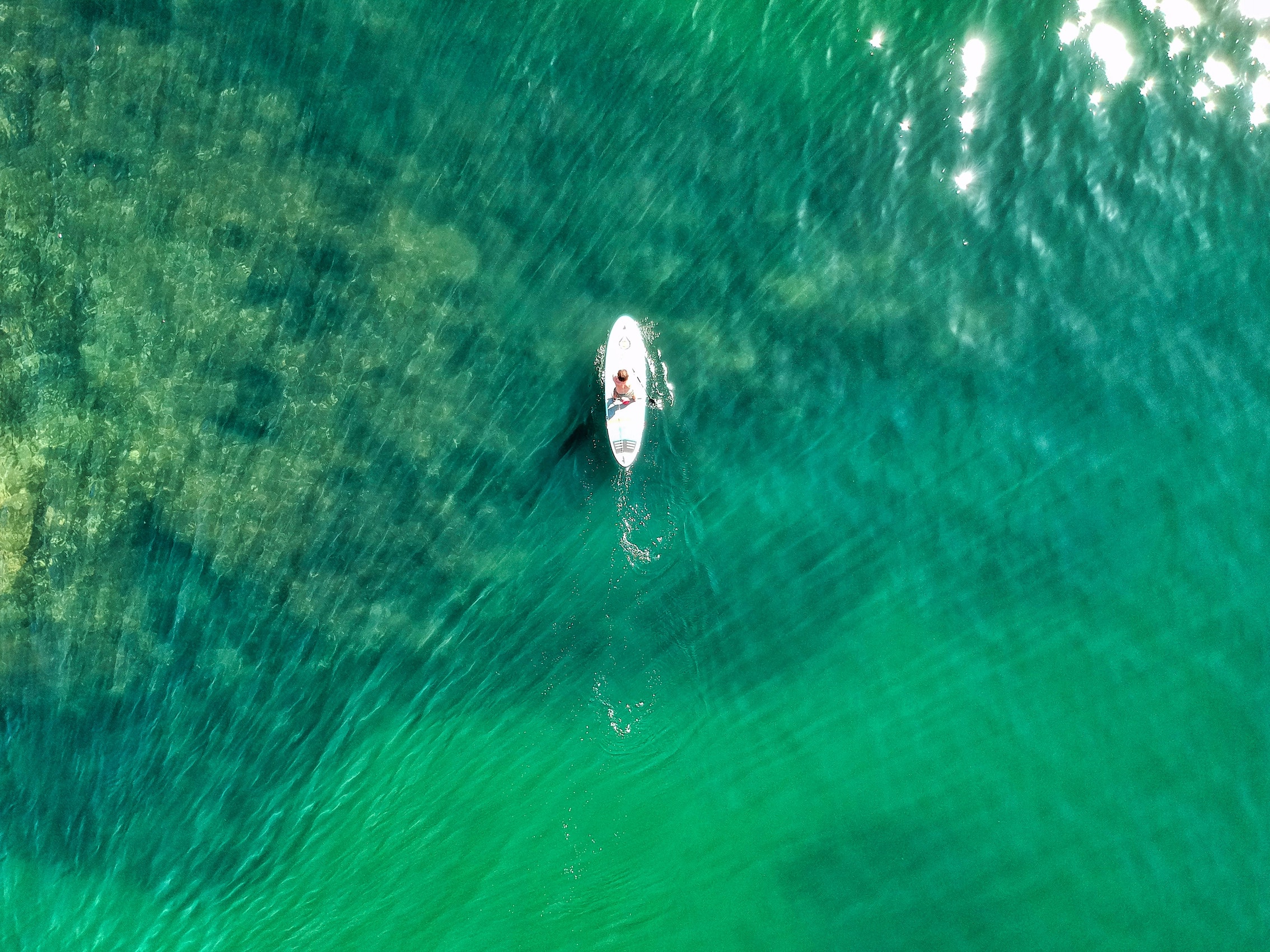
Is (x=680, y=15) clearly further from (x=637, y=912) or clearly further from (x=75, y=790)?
(x=75, y=790)

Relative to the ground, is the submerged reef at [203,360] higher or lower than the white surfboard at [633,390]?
lower

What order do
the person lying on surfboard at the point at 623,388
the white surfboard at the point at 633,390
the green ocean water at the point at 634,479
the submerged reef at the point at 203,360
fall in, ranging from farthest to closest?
the white surfboard at the point at 633,390 → the person lying on surfboard at the point at 623,388 → the submerged reef at the point at 203,360 → the green ocean water at the point at 634,479

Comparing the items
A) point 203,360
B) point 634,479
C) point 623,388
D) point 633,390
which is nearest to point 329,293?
point 203,360

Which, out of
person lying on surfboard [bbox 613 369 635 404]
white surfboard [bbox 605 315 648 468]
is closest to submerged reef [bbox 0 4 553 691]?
white surfboard [bbox 605 315 648 468]

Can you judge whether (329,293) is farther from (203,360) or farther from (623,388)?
(623,388)

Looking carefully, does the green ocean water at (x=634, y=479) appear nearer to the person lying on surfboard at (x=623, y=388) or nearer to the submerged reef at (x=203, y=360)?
the submerged reef at (x=203, y=360)

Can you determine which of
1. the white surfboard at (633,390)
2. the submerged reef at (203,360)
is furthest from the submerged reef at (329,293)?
the white surfboard at (633,390)

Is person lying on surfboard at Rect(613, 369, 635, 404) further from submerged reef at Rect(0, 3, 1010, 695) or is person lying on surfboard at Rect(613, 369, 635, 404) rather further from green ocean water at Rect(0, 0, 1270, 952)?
submerged reef at Rect(0, 3, 1010, 695)
